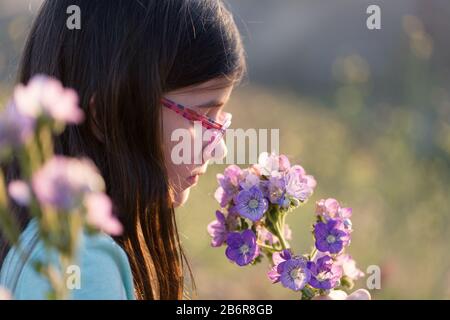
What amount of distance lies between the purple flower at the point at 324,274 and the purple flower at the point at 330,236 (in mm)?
18

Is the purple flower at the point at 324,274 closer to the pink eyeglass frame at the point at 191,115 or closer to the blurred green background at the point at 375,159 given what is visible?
the pink eyeglass frame at the point at 191,115

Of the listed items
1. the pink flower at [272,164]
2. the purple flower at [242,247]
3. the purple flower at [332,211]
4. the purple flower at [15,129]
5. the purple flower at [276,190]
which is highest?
the purple flower at [15,129]

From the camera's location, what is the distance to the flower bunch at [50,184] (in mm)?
510

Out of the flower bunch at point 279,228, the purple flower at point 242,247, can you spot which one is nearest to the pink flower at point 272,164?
the flower bunch at point 279,228

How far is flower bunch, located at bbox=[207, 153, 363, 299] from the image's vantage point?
1162 millimetres

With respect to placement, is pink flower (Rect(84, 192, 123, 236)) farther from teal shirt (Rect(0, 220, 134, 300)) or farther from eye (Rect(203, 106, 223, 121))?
eye (Rect(203, 106, 223, 121))

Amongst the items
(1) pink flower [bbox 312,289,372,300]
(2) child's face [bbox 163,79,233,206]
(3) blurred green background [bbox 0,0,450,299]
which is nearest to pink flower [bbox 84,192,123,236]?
(1) pink flower [bbox 312,289,372,300]

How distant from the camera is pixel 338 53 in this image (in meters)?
5.62

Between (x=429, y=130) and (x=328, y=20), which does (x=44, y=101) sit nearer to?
(x=429, y=130)

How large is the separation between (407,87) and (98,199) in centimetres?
241

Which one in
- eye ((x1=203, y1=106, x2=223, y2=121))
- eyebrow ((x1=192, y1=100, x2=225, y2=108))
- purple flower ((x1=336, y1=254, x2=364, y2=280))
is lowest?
purple flower ((x1=336, y1=254, x2=364, y2=280))

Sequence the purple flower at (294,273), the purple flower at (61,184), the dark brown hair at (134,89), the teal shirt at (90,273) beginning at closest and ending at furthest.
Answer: the purple flower at (61,184) → the teal shirt at (90,273) → the purple flower at (294,273) → the dark brown hair at (134,89)

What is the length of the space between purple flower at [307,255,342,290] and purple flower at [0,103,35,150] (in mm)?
700
